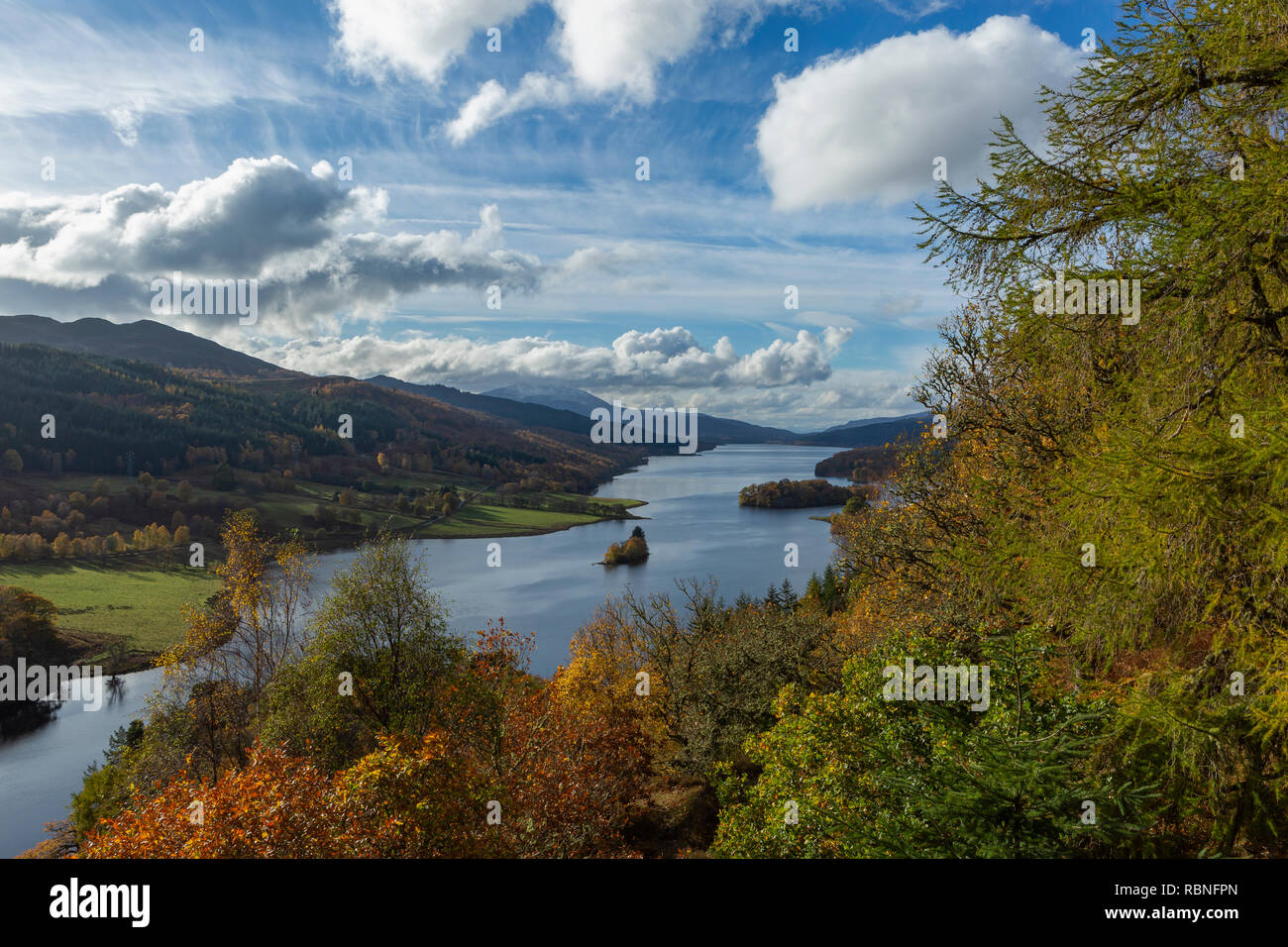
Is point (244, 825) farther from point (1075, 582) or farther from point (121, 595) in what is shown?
point (121, 595)

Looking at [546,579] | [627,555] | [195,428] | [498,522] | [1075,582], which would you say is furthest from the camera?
[195,428]

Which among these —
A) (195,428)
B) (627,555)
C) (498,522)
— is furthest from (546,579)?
(195,428)

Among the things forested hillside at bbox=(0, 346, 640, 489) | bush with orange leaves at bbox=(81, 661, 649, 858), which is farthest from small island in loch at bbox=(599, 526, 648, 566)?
forested hillside at bbox=(0, 346, 640, 489)

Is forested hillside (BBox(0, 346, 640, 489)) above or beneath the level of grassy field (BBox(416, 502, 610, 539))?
above

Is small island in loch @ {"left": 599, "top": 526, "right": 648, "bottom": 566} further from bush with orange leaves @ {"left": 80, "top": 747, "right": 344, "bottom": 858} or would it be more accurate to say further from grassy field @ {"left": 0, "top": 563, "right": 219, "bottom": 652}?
bush with orange leaves @ {"left": 80, "top": 747, "right": 344, "bottom": 858}

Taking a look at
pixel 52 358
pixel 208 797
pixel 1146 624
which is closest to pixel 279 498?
pixel 52 358

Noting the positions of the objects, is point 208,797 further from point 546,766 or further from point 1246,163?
point 1246,163

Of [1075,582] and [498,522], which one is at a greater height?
[1075,582]
